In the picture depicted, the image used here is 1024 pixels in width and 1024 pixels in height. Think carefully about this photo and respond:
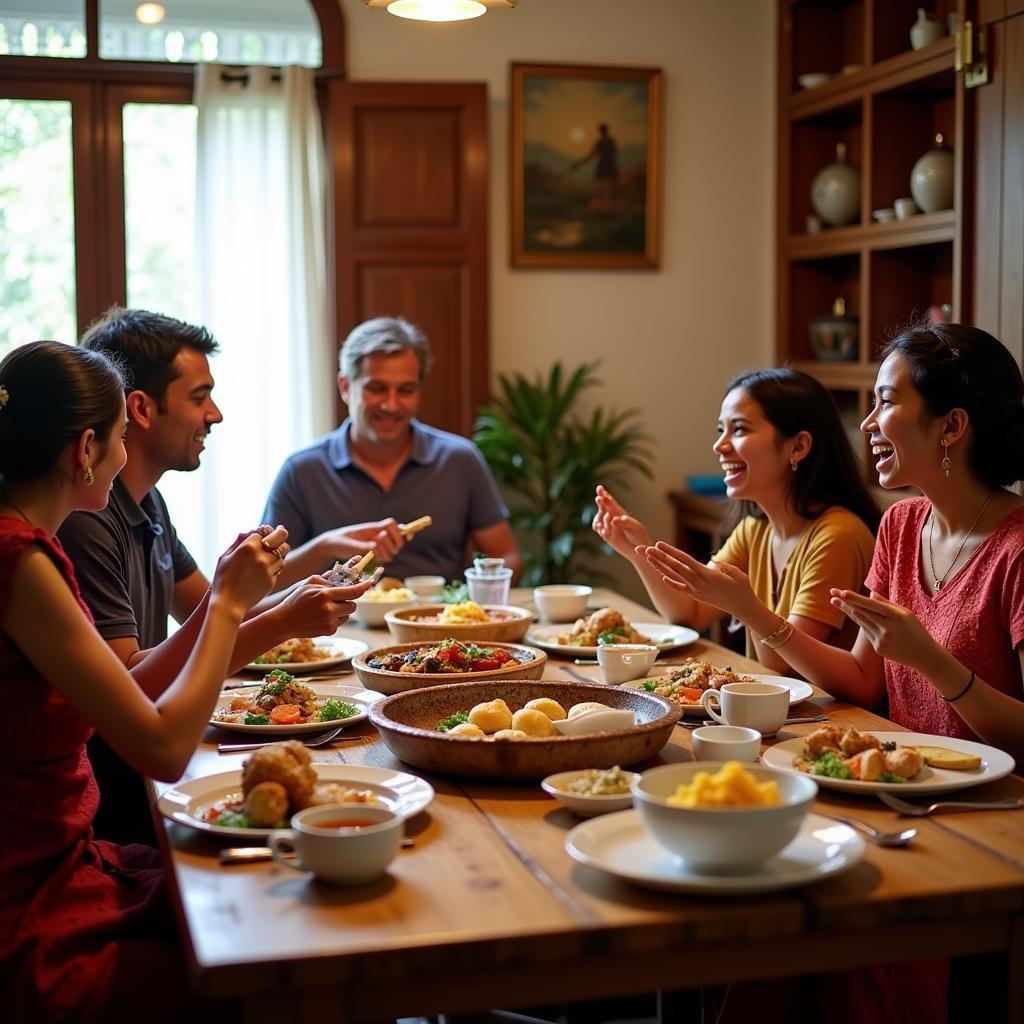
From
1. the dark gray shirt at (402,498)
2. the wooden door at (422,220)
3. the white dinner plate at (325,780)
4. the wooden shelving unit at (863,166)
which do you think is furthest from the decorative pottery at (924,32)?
the white dinner plate at (325,780)

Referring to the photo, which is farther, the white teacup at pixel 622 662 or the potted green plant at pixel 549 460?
the potted green plant at pixel 549 460

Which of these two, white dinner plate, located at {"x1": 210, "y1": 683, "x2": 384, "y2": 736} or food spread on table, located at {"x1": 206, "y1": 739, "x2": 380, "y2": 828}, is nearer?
food spread on table, located at {"x1": 206, "y1": 739, "x2": 380, "y2": 828}

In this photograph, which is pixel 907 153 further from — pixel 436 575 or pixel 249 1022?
pixel 249 1022

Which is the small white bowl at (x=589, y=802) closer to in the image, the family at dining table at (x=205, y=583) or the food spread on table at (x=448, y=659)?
the family at dining table at (x=205, y=583)

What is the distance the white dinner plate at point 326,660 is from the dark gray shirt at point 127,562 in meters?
0.26

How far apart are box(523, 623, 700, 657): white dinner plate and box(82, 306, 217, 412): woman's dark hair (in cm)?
91

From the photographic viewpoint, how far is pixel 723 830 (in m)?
1.31

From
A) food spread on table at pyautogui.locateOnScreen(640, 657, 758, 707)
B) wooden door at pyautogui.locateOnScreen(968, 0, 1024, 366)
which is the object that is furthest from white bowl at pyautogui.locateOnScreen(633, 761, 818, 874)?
wooden door at pyautogui.locateOnScreen(968, 0, 1024, 366)

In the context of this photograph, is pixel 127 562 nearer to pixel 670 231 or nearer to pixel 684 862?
pixel 684 862

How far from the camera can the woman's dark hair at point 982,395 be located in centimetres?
222

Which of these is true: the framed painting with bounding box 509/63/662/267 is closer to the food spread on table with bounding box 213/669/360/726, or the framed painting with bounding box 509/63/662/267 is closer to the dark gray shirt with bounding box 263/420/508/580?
the dark gray shirt with bounding box 263/420/508/580

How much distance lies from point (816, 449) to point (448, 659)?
1021 mm

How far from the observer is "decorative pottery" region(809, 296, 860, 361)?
4.79 meters

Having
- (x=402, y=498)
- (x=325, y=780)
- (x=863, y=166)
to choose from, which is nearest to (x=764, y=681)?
(x=325, y=780)
